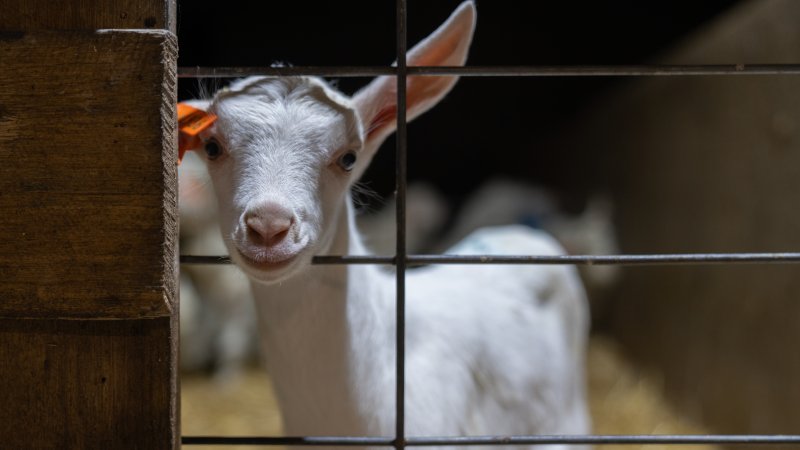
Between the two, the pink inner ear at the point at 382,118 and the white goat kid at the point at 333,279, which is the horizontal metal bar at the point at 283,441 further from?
the pink inner ear at the point at 382,118

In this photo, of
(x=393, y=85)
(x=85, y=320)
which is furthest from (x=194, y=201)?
(x=85, y=320)

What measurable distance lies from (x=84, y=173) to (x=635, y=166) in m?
4.45

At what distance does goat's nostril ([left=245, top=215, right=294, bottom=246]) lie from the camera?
1.40 m

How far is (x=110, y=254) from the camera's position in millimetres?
1178

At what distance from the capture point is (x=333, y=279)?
1828mm

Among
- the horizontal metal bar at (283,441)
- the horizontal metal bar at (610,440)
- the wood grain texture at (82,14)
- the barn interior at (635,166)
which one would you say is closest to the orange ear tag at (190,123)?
the barn interior at (635,166)

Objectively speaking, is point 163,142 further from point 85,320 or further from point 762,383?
point 762,383

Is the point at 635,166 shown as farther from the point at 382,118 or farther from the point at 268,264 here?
the point at 268,264

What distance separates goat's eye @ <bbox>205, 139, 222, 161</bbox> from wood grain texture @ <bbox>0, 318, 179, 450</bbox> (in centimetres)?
48

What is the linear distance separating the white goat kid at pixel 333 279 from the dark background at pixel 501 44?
3721 millimetres

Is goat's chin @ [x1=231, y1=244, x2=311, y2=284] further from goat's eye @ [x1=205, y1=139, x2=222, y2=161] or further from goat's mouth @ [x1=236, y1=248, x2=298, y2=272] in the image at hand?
goat's eye @ [x1=205, y1=139, x2=222, y2=161]

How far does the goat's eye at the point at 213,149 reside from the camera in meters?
1.61

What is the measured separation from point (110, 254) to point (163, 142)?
19 centimetres

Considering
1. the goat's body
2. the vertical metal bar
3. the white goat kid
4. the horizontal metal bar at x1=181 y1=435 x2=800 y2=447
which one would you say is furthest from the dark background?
the vertical metal bar
